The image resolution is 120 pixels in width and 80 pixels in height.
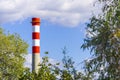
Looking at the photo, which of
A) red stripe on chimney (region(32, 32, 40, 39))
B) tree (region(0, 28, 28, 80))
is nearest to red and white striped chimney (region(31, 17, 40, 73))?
red stripe on chimney (region(32, 32, 40, 39))

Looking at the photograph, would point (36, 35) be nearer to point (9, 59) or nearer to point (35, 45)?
point (35, 45)

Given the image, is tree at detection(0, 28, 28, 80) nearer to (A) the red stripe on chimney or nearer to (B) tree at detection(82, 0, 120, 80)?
(A) the red stripe on chimney

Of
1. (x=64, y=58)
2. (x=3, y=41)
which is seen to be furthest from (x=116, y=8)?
(x=3, y=41)

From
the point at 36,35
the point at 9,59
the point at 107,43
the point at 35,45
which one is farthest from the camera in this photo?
the point at 9,59

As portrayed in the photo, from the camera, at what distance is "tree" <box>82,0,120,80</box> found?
18562 millimetres

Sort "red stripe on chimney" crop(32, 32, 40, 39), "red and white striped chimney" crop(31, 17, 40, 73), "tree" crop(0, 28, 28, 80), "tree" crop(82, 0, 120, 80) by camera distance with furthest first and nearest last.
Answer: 1. "tree" crop(0, 28, 28, 80)
2. "red stripe on chimney" crop(32, 32, 40, 39)
3. "red and white striped chimney" crop(31, 17, 40, 73)
4. "tree" crop(82, 0, 120, 80)

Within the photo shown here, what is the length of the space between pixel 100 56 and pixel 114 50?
2.10 ft

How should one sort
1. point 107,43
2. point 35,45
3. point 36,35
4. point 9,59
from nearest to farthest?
point 107,43 < point 35,45 < point 36,35 < point 9,59

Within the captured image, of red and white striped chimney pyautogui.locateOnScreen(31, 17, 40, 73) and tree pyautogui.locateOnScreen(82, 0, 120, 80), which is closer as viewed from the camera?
tree pyautogui.locateOnScreen(82, 0, 120, 80)

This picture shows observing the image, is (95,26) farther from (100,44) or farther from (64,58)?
(64,58)

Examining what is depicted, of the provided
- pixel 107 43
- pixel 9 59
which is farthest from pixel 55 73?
pixel 9 59

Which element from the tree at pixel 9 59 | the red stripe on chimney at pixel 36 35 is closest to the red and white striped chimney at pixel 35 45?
the red stripe on chimney at pixel 36 35

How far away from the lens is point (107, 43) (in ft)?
61.7

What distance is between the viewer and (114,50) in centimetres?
1858
